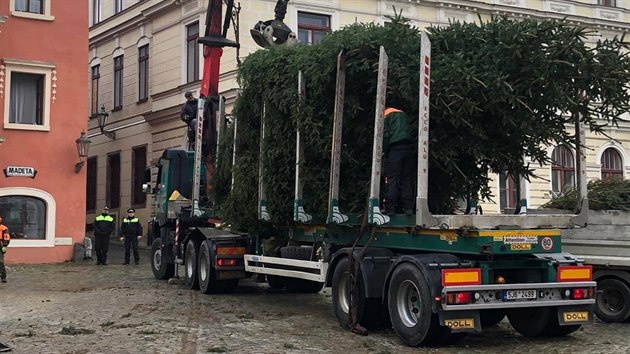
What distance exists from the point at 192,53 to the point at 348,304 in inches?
767

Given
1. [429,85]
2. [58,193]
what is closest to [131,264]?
[58,193]

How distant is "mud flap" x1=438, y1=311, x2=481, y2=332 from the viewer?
8430 millimetres

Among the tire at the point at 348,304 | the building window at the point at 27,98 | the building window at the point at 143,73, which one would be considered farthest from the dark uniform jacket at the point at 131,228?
the tire at the point at 348,304

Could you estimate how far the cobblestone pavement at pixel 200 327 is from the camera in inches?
348

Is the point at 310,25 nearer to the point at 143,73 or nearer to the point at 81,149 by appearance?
the point at 143,73

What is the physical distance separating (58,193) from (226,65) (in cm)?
681

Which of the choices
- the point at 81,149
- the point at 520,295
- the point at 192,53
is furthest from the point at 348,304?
the point at 192,53

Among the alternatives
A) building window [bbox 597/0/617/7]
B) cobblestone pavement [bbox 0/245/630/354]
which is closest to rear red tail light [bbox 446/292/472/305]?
cobblestone pavement [bbox 0/245/630/354]

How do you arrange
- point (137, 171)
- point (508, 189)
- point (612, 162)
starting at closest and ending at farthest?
point (508, 189), point (137, 171), point (612, 162)

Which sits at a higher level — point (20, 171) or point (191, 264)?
point (20, 171)

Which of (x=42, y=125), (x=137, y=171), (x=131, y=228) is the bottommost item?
(x=131, y=228)

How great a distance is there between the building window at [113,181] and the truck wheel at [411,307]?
24.6m

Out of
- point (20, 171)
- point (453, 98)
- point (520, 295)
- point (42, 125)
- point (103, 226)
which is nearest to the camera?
point (520, 295)

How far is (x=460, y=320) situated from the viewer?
849 centimetres
